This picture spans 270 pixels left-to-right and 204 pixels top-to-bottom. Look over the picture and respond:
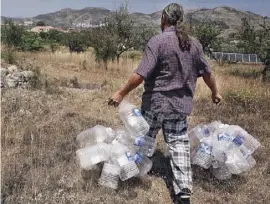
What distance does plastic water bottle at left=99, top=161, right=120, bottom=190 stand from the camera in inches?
158

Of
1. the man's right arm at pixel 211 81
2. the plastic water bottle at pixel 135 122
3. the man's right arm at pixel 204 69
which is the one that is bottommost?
the plastic water bottle at pixel 135 122

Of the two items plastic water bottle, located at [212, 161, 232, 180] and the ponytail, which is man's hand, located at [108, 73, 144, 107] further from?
plastic water bottle, located at [212, 161, 232, 180]

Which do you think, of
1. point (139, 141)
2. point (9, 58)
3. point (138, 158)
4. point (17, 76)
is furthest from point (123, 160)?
point (9, 58)

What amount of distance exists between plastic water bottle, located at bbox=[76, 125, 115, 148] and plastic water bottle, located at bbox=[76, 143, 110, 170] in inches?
8.8

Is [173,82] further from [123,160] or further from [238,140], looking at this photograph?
[238,140]

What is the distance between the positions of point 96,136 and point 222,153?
4.48 ft

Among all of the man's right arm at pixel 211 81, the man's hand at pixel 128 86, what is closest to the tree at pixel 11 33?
the man's right arm at pixel 211 81

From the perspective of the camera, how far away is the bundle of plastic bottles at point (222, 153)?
454 cm

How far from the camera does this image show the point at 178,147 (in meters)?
4.07

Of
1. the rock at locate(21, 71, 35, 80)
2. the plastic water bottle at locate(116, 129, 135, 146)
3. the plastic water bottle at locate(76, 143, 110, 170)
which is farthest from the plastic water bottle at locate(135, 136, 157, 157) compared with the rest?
→ the rock at locate(21, 71, 35, 80)

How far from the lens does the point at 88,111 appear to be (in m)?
7.24

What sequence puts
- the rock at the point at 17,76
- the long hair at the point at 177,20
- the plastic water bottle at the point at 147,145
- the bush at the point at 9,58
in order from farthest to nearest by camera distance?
the bush at the point at 9,58, the rock at the point at 17,76, the plastic water bottle at the point at 147,145, the long hair at the point at 177,20

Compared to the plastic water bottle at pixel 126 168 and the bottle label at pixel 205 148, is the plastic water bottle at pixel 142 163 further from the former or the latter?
the bottle label at pixel 205 148

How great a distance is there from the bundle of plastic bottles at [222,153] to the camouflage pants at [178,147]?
20.3 inches
